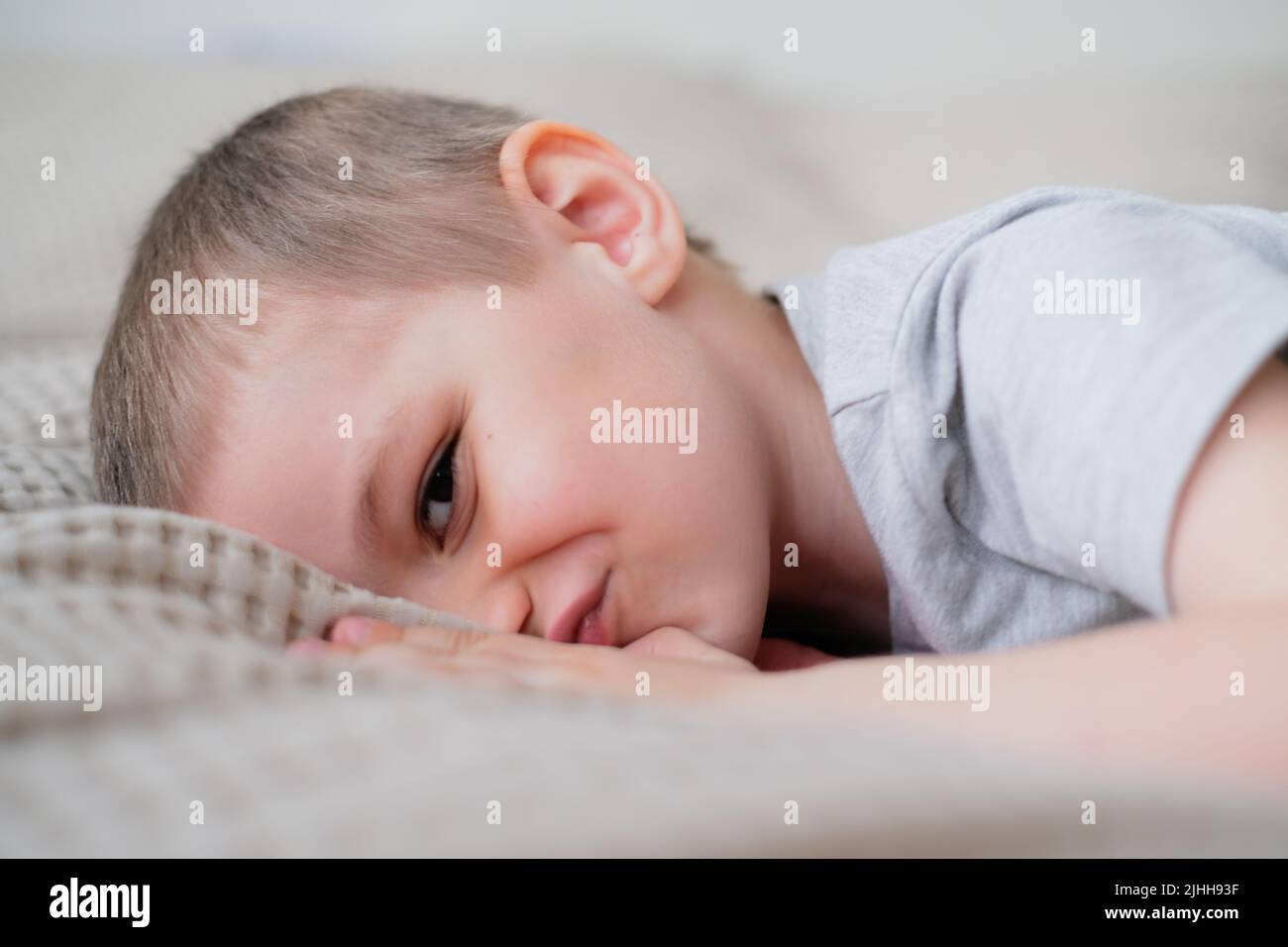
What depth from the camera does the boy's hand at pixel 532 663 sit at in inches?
22.3

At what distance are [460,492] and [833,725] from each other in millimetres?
351

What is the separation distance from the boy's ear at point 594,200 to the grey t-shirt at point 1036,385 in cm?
15

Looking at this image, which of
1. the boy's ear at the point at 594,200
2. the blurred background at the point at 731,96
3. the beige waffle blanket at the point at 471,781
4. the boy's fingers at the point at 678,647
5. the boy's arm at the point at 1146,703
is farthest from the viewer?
the blurred background at the point at 731,96

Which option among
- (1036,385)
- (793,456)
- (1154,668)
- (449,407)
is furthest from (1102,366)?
Result: (449,407)

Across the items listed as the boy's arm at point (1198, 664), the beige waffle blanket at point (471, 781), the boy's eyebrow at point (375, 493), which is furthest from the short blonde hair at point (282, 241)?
the boy's arm at point (1198, 664)

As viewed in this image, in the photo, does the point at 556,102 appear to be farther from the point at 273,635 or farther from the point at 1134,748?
the point at 1134,748

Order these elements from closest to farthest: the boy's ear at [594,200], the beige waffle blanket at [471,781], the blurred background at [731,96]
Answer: the beige waffle blanket at [471,781], the boy's ear at [594,200], the blurred background at [731,96]

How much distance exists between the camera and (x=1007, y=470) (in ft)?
2.58

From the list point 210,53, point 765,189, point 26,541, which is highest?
point 210,53

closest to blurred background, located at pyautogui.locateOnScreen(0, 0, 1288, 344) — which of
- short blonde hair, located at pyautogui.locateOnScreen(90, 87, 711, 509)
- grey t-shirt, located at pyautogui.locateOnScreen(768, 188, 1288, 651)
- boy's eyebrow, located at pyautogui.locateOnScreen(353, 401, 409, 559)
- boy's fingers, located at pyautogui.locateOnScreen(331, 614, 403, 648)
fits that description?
short blonde hair, located at pyautogui.locateOnScreen(90, 87, 711, 509)

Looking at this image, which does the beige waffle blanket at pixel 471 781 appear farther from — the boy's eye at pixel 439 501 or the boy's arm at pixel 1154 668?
the boy's eye at pixel 439 501

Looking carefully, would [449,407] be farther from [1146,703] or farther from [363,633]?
[1146,703]
